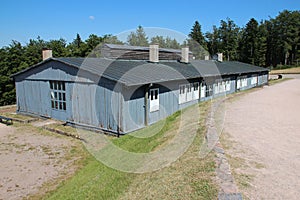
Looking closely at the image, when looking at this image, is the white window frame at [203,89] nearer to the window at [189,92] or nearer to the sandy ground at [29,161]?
the window at [189,92]

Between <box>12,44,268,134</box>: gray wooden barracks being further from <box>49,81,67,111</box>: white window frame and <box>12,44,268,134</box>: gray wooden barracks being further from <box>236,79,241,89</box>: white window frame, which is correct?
<box>236,79,241,89</box>: white window frame

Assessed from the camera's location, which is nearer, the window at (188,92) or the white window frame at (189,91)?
the window at (188,92)

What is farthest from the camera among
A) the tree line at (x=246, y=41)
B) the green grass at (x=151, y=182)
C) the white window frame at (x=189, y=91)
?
the tree line at (x=246, y=41)

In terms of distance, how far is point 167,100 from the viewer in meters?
14.2

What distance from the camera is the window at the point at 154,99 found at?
12.9 m

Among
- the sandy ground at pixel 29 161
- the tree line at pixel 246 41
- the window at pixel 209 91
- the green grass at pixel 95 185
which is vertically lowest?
the sandy ground at pixel 29 161

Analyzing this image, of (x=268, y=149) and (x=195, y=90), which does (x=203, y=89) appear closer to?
(x=195, y=90)

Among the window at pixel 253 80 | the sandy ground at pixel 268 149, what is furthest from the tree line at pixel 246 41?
the sandy ground at pixel 268 149

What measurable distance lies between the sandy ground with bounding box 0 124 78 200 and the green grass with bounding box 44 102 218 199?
2.45ft

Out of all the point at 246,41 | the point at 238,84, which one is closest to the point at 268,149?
the point at 238,84

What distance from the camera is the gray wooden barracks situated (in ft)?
37.5

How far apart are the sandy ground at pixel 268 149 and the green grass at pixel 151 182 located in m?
0.73

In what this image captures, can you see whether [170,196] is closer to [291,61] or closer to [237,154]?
[237,154]

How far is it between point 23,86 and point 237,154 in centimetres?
1500
